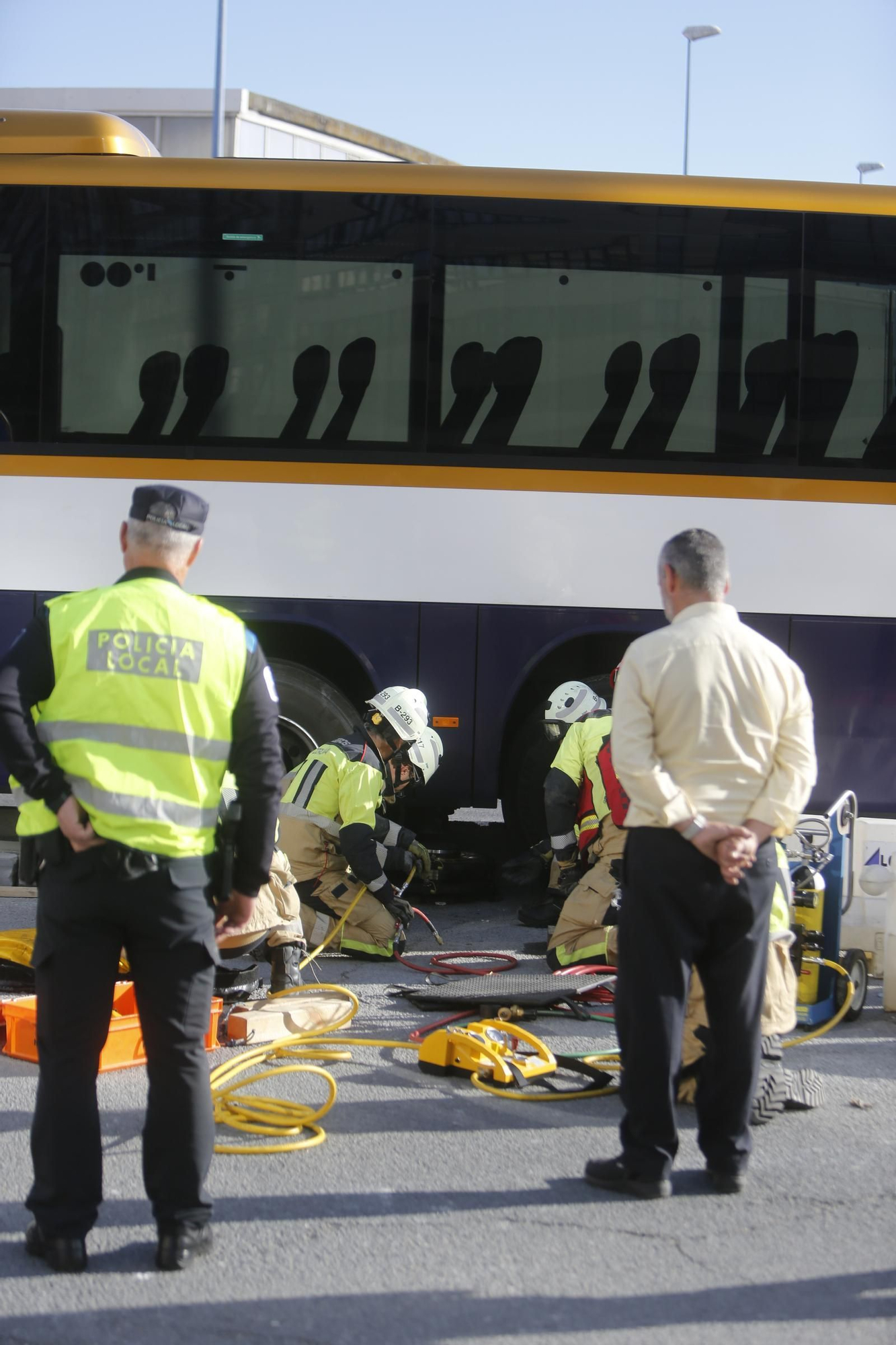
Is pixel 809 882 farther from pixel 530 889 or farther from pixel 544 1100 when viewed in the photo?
pixel 530 889

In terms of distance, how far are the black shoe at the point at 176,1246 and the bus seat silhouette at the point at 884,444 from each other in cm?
604

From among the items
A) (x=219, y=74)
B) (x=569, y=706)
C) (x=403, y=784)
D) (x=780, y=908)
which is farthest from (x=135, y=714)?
(x=219, y=74)

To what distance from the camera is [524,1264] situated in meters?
3.55

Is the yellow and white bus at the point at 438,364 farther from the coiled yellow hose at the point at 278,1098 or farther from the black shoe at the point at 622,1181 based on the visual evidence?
the black shoe at the point at 622,1181

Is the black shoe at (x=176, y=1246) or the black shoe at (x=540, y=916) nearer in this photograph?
the black shoe at (x=176, y=1246)

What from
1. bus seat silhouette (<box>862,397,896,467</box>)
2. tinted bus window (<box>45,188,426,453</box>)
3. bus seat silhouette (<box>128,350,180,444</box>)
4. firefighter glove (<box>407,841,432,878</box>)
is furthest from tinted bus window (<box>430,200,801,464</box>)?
firefighter glove (<box>407,841,432,878</box>)

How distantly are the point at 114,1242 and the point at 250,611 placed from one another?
481 cm

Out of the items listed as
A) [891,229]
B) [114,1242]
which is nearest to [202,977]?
[114,1242]

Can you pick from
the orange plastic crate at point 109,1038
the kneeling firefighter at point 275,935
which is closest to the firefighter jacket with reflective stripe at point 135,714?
the orange plastic crate at point 109,1038

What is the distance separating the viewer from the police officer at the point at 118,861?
11.1 feet

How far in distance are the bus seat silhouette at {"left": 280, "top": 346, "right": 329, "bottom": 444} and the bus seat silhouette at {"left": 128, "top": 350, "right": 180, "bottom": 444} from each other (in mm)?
677

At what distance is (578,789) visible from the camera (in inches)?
283

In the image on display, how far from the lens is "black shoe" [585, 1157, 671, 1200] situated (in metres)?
3.94

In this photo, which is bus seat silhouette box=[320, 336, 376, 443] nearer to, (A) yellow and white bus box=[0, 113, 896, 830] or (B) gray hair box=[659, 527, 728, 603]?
(A) yellow and white bus box=[0, 113, 896, 830]
